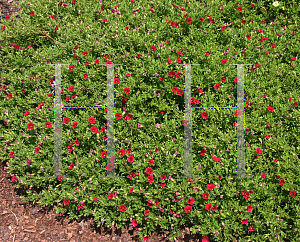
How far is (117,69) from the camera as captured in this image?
4723 mm

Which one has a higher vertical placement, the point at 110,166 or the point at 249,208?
the point at 110,166

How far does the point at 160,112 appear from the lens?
431 centimetres

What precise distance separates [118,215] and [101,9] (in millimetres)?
4283

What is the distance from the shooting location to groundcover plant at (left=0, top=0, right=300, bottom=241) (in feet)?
12.4

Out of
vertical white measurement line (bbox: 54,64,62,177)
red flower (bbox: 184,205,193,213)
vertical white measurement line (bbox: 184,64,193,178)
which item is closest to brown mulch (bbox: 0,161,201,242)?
red flower (bbox: 184,205,193,213)

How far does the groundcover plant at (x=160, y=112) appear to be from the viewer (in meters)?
3.79

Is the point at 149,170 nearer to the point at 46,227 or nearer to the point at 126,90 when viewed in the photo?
the point at 126,90

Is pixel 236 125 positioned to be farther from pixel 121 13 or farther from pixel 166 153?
pixel 121 13

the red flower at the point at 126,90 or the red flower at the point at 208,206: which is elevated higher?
the red flower at the point at 126,90

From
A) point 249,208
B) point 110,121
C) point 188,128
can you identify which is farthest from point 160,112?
point 249,208

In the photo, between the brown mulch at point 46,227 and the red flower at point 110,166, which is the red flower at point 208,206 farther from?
the red flower at point 110,166

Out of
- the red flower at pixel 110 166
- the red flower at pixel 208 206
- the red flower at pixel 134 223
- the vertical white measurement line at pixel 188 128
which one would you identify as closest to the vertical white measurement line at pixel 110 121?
the red flower at pixel 110 166

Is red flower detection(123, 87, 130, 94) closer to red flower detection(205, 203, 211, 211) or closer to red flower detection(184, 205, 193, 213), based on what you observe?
red flower detection(184, 205, 193, 213)

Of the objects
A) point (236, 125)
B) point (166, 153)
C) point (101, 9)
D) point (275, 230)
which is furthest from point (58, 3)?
point (275, 230)
